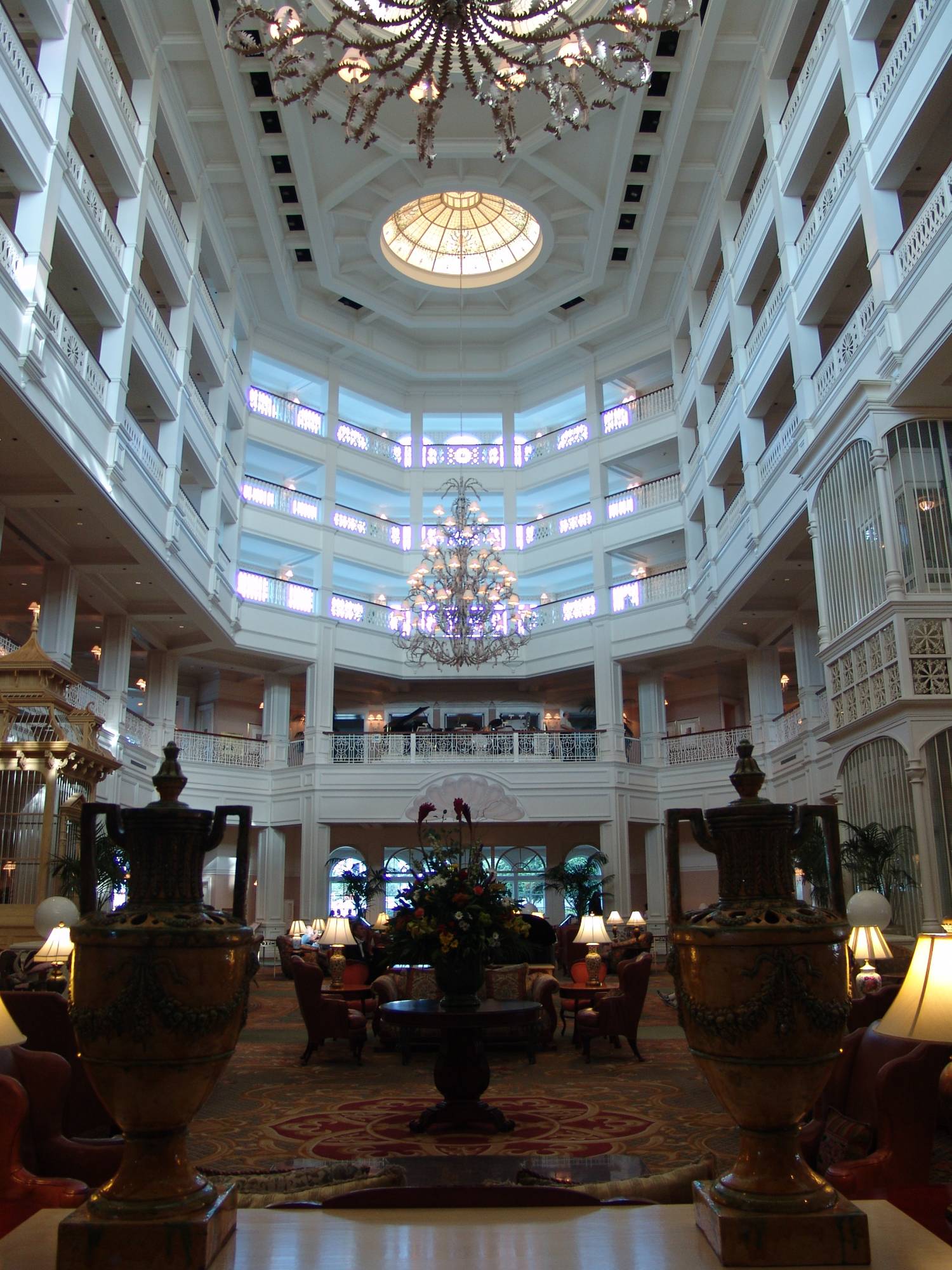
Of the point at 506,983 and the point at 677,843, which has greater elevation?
the point at 677,843

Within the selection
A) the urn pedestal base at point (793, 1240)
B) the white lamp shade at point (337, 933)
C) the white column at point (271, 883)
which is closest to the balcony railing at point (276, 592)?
the white column at point (271, 883)

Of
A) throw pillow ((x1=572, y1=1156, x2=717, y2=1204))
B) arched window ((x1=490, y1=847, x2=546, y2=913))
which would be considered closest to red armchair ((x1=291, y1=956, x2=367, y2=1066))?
throw pillow ((x1=572, y1=1156, x2=717, y2=1204))

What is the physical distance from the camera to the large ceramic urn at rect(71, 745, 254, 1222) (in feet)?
5.79

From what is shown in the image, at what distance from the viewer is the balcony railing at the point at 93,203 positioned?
11617 mm

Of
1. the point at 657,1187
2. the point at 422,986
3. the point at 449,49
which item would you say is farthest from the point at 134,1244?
the point at 449,49

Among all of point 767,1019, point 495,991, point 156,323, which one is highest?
point 156,323

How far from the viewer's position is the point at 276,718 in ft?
74.7

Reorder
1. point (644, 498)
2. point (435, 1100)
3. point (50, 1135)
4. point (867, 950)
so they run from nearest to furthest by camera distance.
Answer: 1. point (50, 1135)
2. point (867, 950)
3. point (435, 1100)
4. point (644, 498)

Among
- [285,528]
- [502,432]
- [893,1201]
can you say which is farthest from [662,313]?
[893,1201]

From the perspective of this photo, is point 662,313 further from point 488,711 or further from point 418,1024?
point 418,1024

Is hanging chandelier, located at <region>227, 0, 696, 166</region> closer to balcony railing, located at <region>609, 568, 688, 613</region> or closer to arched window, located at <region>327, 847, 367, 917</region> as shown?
balcony railing, located at <region>609, 568, 688, 613</region>

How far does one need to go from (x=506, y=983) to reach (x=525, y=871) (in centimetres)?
1350

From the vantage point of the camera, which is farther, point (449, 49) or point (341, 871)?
point (341, 871)

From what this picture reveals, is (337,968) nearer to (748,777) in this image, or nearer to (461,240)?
(748,777)
